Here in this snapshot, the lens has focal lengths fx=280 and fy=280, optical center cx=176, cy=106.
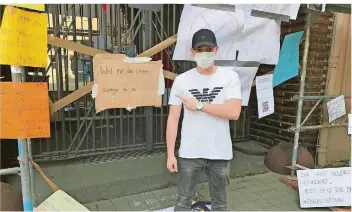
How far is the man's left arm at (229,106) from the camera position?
237 cm

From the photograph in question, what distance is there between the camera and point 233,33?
347 cm

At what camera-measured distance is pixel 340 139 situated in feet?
16.3

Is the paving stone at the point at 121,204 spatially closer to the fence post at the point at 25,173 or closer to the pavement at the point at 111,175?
the pavement at the point at 111,175

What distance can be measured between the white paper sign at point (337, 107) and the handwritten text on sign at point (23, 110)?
3765 mm

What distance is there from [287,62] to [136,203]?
274cm

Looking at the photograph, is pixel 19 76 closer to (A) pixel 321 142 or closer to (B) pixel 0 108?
(B) pixel 0 108

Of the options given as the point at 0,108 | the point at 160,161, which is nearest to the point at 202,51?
the point at 0,108

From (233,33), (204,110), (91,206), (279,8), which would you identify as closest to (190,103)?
(204,110)

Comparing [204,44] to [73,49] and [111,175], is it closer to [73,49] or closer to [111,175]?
[73,49]

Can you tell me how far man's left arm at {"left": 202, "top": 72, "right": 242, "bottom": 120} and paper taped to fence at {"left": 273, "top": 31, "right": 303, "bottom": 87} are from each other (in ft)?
5.08

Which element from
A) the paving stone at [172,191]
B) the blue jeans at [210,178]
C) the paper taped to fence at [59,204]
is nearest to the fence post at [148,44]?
the paving stone at [172,191]

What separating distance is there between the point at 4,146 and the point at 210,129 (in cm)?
312

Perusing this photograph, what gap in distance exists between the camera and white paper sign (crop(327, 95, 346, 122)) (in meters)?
3.93

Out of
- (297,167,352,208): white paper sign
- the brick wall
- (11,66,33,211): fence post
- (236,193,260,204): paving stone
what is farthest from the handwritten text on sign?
the brick wall
